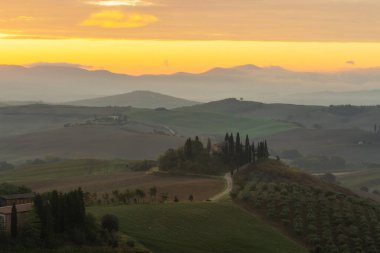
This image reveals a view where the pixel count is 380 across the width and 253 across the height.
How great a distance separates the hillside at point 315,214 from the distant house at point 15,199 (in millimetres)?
32901

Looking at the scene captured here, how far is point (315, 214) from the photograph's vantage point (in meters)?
101

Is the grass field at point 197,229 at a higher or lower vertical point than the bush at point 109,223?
lower

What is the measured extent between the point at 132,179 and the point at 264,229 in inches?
1983

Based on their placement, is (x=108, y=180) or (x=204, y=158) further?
(x=204, y=158)

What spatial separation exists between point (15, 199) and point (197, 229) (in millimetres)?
24405

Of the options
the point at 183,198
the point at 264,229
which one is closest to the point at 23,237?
the point at 264,229

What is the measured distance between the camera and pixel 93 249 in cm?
6962

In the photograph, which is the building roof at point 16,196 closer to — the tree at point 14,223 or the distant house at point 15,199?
the distant house at point 15,199

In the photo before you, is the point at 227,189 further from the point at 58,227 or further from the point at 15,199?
the point at 58,227

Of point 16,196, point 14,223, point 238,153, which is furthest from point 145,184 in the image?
point 14,223

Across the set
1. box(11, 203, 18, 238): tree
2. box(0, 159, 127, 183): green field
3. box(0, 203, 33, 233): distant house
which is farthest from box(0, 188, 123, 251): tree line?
box(0, 159, 127, 183): green field

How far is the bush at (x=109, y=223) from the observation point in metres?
76.9

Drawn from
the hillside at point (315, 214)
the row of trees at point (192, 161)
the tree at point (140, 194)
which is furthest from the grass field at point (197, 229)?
the row of trees at point (192, 161)

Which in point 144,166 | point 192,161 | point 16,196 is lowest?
point 16,196
